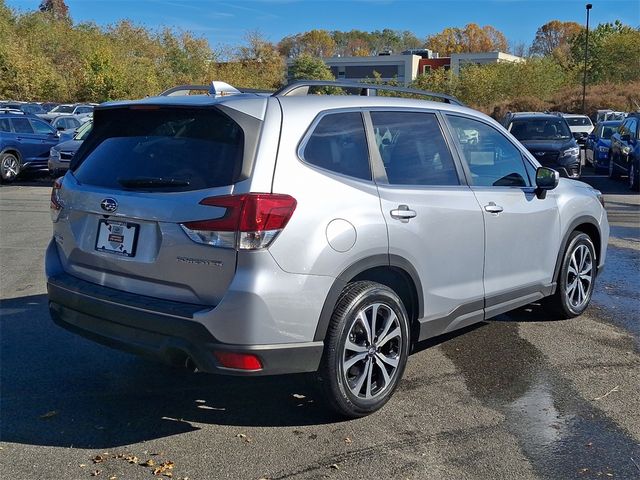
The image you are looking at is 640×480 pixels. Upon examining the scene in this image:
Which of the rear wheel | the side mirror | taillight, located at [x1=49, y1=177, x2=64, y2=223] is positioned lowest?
the rear wheel

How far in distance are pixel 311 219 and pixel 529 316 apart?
334 centimetres

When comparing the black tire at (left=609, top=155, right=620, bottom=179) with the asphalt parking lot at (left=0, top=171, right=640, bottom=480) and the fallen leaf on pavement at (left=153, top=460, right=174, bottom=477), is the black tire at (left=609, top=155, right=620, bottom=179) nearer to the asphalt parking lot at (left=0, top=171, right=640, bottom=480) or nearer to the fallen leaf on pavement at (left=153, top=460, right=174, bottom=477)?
the asphalt parking lot at (left=0, top=171, right=640, bottom=480)

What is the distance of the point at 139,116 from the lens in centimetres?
418

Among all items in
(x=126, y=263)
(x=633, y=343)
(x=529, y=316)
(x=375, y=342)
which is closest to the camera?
(x=126, y=263)

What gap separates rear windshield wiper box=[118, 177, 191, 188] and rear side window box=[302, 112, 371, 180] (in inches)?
26.5

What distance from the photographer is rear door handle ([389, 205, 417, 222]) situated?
417 centimetres

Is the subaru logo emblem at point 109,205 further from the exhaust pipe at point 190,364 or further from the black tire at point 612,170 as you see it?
the black tire at point 612,170

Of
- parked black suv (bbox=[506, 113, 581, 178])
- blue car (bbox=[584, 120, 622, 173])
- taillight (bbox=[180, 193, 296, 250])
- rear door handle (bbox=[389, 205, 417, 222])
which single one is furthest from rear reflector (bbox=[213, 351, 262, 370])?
blue car (bbox=[584, 120, 622, 173])

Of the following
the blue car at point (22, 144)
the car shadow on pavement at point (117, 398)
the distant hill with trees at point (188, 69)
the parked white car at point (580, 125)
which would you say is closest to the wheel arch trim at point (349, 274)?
the car shadow on pavement at point (117, 398)

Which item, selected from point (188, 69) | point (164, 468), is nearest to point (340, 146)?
point (164, 468)

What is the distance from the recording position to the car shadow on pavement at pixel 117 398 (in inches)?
156

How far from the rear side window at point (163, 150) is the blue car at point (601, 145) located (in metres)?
17.2

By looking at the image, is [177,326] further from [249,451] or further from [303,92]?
[303,92]

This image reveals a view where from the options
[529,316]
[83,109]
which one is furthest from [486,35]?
[529,316]
